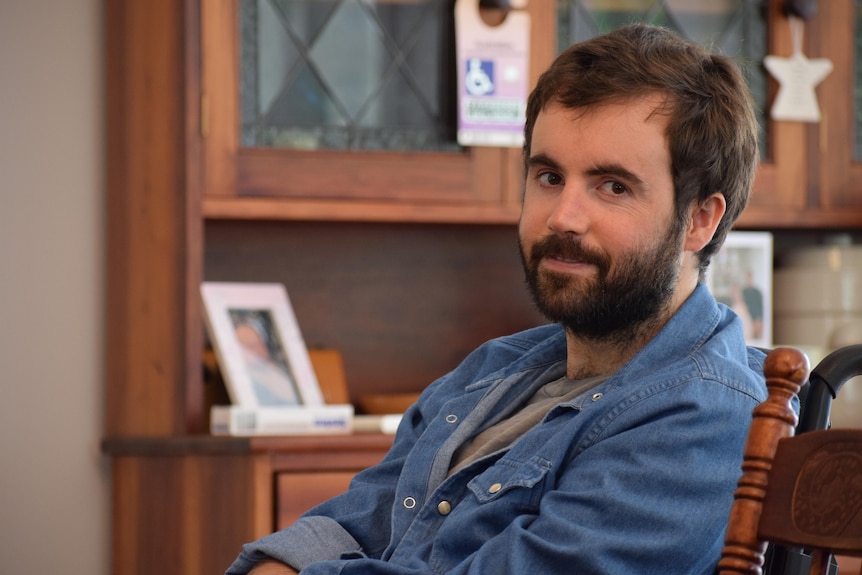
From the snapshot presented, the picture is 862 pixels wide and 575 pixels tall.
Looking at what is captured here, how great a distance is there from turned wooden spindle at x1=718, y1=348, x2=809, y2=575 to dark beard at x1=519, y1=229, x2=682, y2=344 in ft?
0.90

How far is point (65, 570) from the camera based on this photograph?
235cm

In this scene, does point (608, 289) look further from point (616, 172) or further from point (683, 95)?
point (683, 95)

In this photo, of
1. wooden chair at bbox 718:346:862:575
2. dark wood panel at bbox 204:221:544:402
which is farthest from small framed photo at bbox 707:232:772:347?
wooden chair at bbox 718:346:862:575

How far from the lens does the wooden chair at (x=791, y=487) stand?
92 cm

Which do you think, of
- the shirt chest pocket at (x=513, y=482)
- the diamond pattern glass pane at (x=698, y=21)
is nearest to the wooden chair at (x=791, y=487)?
the shirt chest pocket at (x=513, y=482)

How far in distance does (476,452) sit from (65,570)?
134 cm

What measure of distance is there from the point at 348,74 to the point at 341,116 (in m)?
0.08

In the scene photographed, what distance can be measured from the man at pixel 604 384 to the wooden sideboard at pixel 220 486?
0.59 metres

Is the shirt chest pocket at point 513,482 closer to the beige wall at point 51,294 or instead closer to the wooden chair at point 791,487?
the wooden chair at point 791,487

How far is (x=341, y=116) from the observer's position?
7.35 feet

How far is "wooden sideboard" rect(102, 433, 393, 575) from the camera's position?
2031 mm

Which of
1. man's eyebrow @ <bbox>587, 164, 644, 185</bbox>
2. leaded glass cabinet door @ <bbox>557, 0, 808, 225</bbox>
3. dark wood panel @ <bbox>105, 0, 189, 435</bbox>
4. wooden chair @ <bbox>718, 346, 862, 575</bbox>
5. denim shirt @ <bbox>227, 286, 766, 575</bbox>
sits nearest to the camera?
wooden chair @ <bbox>718, 346, 862, 575</bbox>

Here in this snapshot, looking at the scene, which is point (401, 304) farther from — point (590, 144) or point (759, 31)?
point (590, 144)

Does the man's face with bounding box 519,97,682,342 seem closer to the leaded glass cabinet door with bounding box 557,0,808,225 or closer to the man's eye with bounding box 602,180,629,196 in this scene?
the man's eye with bounding box 602,180,629,196
